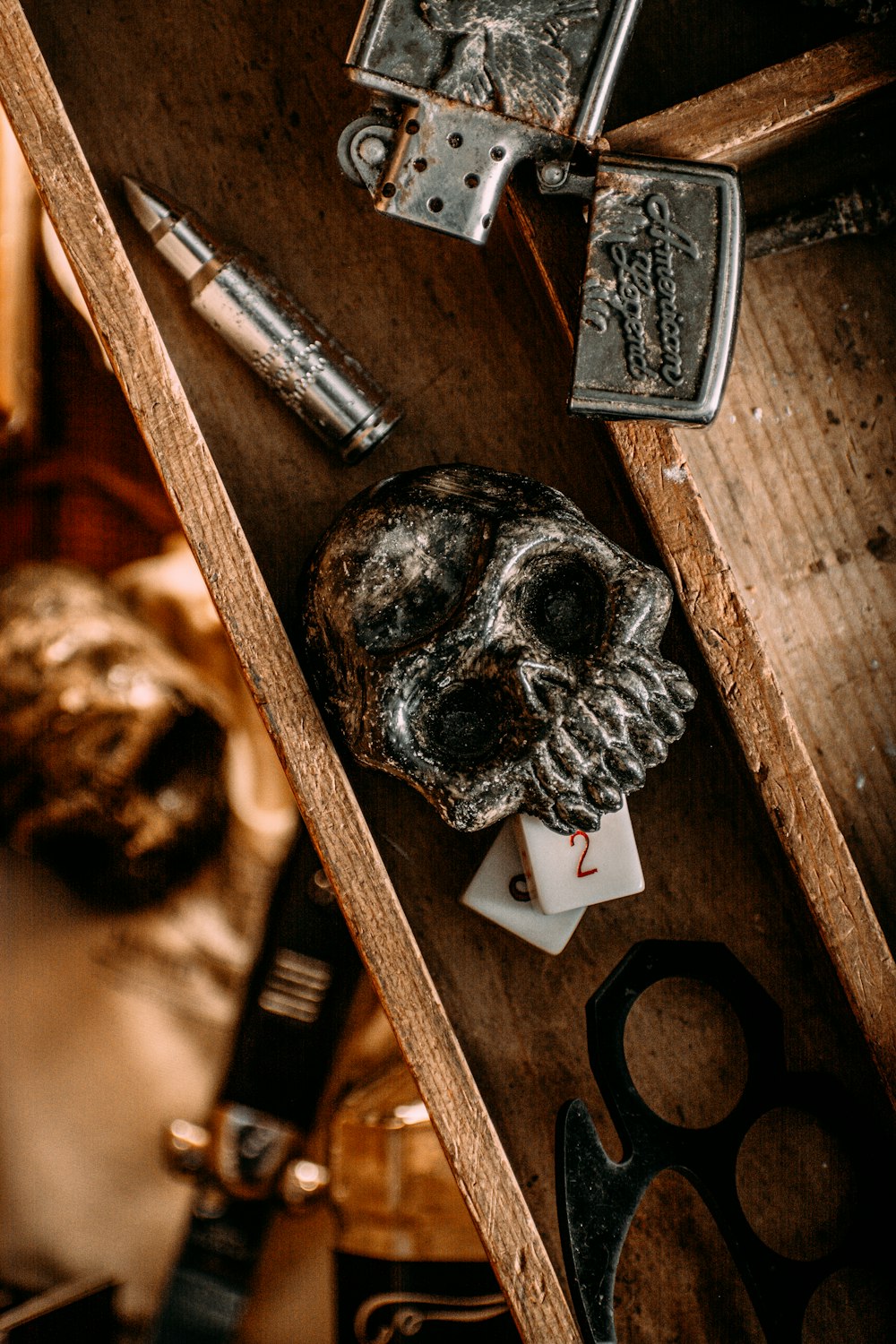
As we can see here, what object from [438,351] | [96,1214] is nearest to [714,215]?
[438,351]

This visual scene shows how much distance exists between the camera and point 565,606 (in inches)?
23.0

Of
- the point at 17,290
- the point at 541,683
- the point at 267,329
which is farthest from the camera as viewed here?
the point at 17,290

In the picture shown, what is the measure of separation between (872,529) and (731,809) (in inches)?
9.3

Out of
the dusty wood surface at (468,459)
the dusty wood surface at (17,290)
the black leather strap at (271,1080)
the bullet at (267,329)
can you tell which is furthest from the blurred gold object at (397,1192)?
the dusty wood surface at (17,290)

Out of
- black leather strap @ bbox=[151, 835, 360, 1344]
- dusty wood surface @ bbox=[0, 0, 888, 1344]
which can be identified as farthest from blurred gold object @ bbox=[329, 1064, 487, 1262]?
dusty wood surface @ bbox=[0, 0, 888, 1344]

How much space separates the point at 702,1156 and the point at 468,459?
53 centimetres

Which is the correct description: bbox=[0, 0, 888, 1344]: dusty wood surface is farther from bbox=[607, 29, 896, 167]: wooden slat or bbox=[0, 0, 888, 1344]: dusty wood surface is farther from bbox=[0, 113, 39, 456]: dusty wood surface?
bbox=[0, 113, 39, 456]: dusty wood surface

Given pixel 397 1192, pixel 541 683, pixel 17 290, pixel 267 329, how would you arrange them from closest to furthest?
pixel 541 683, pixel 267 329, pixel 397 1192, pixel 17 290

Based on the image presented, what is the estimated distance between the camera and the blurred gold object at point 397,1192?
2.84ft

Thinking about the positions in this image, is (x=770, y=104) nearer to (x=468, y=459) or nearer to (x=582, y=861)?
(x=468, y=459)

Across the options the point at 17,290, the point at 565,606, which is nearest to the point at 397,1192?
the point at 565,606

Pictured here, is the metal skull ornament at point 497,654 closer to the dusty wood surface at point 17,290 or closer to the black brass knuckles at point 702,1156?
the black brass knuckles at point 702,1156

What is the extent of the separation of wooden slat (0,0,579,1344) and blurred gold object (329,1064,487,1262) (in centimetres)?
27

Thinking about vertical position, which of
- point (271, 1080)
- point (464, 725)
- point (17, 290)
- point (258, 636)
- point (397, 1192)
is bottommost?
point (397, 1192)
